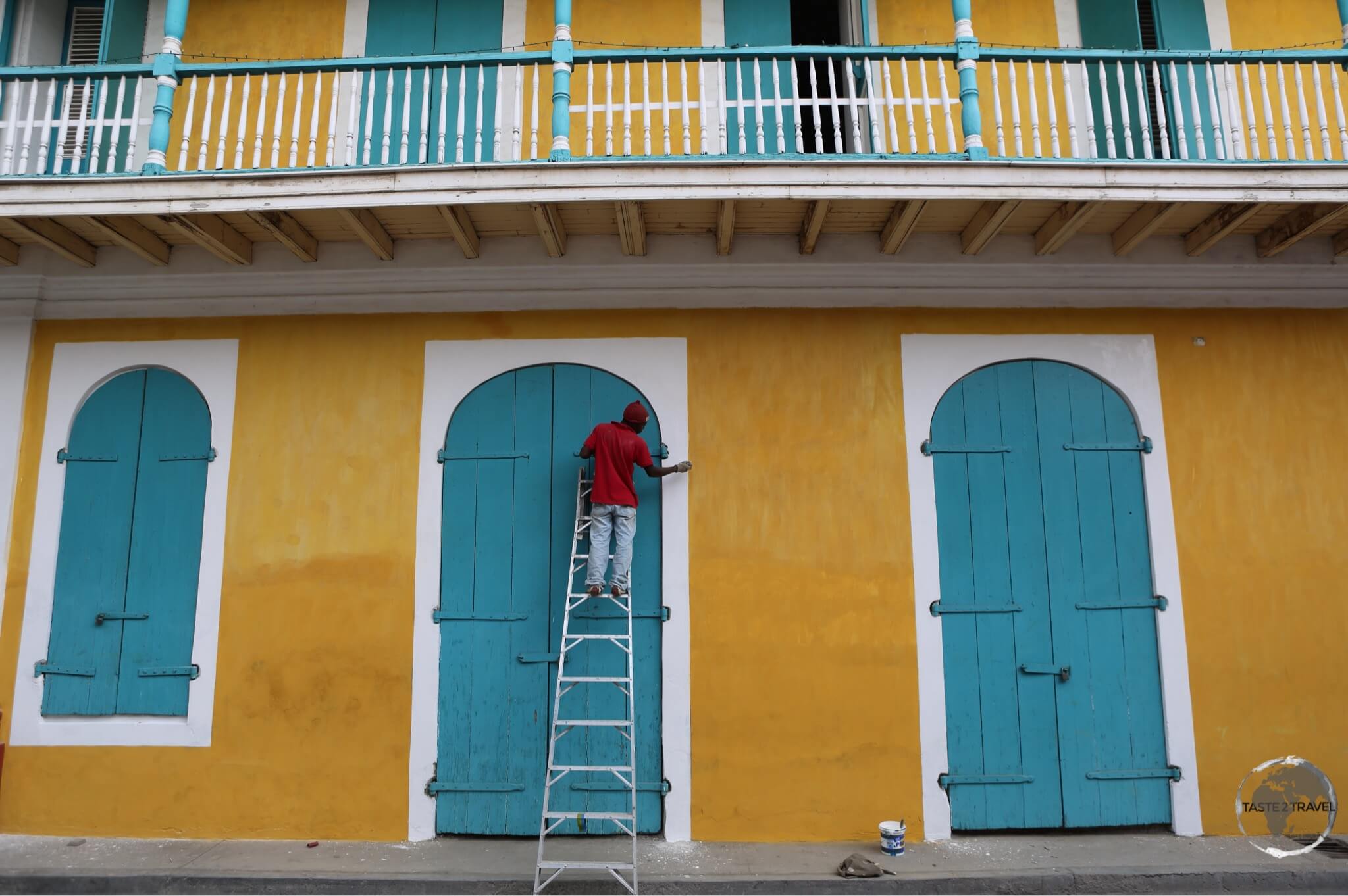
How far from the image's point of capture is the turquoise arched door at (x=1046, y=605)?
228 inches

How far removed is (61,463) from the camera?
630 cm

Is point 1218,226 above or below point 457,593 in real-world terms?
above

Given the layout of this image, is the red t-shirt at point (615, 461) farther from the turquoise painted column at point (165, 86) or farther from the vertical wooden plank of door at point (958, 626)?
the turquoise painted column at point (165, 86)

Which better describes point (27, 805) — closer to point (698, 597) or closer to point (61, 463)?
point (61, 463)

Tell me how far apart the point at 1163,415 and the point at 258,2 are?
8239 millimetres

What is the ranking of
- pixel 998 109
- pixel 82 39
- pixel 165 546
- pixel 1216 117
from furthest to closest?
pixel 82 39 → pixel 1216 117 → pixel 998 109 → pixel 165 546

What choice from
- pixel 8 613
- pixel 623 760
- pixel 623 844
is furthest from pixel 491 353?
pixel 8 613

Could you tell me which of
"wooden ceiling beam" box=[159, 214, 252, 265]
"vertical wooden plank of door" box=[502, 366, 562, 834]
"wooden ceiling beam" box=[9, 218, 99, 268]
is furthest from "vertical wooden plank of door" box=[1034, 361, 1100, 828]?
"wooden ceiling beam" box=[9, 218, 99, 268]

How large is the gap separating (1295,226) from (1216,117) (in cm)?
120

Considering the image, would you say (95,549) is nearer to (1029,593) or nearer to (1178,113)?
(1029,593)

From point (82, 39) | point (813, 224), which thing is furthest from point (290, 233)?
point (813, 224)

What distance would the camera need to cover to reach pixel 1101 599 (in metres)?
6.00

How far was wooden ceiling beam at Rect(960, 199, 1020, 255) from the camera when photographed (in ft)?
18.2

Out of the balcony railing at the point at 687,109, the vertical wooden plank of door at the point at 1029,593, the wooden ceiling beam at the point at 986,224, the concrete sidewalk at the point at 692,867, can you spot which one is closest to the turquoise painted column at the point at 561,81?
the balcony railing at the point at 687,109
